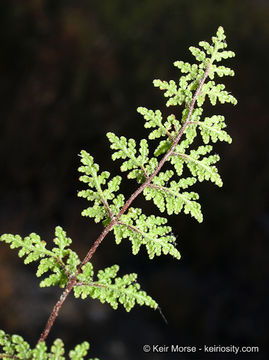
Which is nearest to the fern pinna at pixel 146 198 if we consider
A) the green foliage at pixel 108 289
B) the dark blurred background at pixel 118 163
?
the green foliage at pixel 108 289

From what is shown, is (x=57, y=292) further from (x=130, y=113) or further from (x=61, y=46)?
(x=61, y=46)

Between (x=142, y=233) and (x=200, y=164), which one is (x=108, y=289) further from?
(x=200, y=164)

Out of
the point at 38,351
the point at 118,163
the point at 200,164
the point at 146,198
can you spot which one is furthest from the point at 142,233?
the point at 118,163

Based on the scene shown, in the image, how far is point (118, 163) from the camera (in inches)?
270

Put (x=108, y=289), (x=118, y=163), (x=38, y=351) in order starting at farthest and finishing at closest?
(x=118, y=163) → (x=108, y=289) → (x=38, y=351)

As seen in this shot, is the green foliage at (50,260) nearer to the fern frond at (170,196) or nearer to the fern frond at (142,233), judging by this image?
the fern frond at (142,233)

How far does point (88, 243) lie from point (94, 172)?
18.4 ft

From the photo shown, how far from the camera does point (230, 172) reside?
612 centimetres

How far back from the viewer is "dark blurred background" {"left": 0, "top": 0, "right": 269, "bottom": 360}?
542cm

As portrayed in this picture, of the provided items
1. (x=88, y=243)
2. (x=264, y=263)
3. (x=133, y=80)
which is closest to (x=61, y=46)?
(x=133, y=80)

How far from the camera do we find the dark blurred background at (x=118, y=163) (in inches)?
213

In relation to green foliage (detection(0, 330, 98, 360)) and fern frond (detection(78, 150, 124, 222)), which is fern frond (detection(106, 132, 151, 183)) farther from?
green foliage (detection(0, 330, 98, 360))

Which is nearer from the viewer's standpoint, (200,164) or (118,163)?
(200,164)

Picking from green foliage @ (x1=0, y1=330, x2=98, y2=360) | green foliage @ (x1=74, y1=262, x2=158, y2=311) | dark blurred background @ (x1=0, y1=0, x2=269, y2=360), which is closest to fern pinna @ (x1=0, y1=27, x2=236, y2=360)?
green foliage @ (x1=74, y1=262, x2=158, y2=311)
